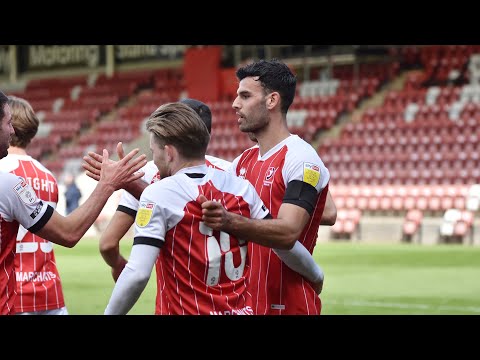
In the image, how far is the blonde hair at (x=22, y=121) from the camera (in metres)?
5.26

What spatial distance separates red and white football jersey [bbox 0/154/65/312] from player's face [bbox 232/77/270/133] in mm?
1288

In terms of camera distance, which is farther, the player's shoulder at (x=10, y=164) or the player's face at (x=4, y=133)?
the player's shoulder at (x=10, y=164)

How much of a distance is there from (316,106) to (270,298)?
84.4ft

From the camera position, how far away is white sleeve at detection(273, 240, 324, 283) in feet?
14.4

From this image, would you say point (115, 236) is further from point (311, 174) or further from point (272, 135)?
point (311, 174)

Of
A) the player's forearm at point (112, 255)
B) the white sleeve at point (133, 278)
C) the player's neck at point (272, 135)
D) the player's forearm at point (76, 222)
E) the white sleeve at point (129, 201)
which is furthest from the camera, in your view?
the player's forearm at point (112, 255)

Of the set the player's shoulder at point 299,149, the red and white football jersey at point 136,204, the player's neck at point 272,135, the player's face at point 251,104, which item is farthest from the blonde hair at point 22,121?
the player's shoulder at point 299,149

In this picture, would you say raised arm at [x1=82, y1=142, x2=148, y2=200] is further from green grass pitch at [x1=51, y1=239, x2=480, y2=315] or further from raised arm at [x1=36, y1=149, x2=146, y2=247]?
green grass pitch at [x1=51, y1=239, x2=480, y2=315]

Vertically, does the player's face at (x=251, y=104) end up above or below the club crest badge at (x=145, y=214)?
above

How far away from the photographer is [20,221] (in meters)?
4.10

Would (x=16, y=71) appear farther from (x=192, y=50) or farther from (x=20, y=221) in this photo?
(x=20, y=221)

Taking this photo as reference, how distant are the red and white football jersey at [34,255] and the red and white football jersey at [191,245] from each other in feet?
5.50

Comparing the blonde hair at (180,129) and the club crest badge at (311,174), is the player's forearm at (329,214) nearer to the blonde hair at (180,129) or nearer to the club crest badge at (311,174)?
the club crest badge at (311,174)
